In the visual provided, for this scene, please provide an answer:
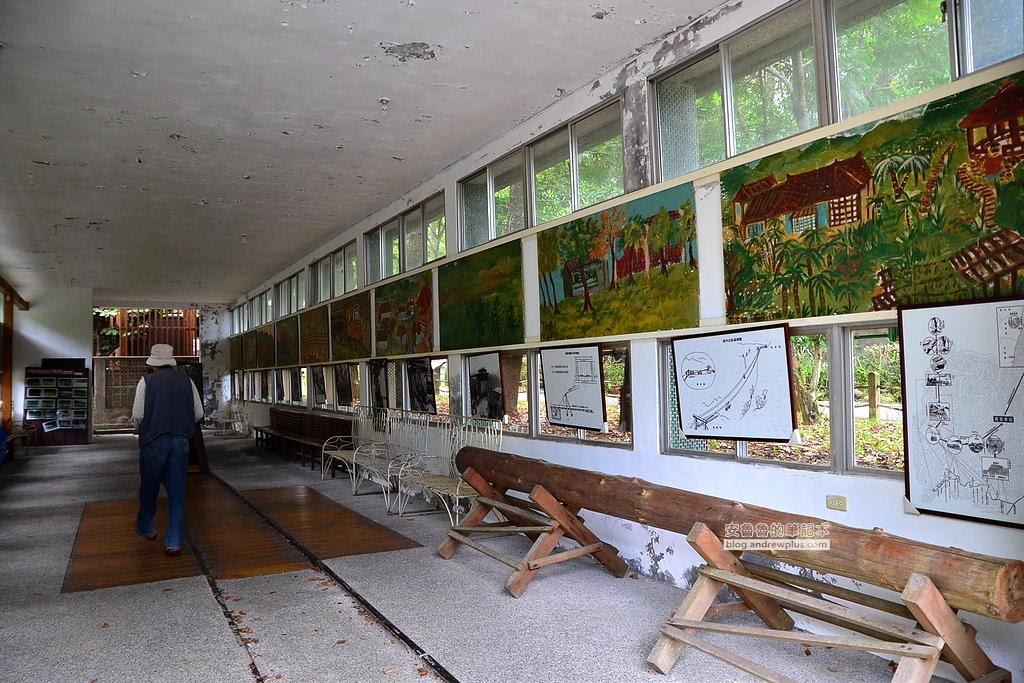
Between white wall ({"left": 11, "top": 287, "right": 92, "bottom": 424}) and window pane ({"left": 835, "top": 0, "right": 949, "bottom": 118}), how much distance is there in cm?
1744

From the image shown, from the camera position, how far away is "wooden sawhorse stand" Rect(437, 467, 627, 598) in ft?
15.4

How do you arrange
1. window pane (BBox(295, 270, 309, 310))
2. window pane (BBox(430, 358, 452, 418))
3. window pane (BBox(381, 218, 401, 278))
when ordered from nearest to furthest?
window pane (BBox(430, 358, 452, 418))
window pane (BBox(381, 218, 401, 278))
window pane (BBox(295, 270, 309, 310))

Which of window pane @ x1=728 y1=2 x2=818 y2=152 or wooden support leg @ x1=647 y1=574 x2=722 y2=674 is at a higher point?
window pane @ x1=728 y1=2 x2=818 y2=152

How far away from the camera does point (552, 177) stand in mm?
6340

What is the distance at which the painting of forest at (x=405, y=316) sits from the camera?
8609mm

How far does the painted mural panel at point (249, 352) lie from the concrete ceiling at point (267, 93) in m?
7.66

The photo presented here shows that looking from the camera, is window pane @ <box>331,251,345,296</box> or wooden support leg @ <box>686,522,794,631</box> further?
window pane @ <box>331,251,345,296</box>

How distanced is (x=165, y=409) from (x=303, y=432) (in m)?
6.88

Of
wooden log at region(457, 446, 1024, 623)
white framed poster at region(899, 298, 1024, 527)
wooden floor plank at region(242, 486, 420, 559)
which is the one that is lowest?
wooden floor plank at region(242, 486, 420, 559)

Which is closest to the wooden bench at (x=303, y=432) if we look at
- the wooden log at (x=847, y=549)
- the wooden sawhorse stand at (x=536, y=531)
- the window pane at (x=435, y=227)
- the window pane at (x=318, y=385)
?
the window pane at (x=318, y=385)

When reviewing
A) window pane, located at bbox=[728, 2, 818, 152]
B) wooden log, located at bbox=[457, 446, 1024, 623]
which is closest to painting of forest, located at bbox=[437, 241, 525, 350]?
wooden log, located at bbox=[457, 446, 1024, 623]

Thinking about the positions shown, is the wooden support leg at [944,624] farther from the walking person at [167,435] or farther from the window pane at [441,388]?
the window pane at [441,388]

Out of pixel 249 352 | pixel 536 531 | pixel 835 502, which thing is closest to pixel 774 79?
pixel 835 502

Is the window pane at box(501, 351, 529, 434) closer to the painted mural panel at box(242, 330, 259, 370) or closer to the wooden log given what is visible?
the wooden log
